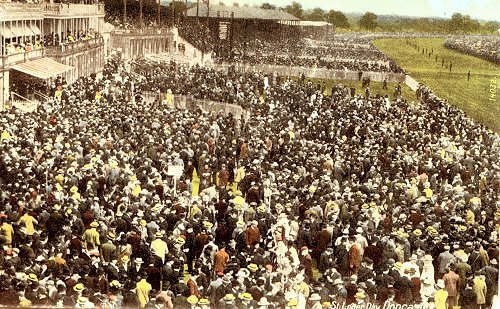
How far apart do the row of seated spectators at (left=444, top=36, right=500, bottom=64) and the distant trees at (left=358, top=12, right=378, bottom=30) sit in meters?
1.98

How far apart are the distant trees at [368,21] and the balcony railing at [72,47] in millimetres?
10148

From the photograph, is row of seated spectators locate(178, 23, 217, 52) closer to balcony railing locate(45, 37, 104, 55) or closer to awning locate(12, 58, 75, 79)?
awning locate(12, 58, 75, 79)

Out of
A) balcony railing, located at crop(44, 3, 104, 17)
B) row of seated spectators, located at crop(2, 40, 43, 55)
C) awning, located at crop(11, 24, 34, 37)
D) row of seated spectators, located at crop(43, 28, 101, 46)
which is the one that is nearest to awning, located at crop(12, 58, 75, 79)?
row of seated spectators, located at crop(2, 40, 43, 55)

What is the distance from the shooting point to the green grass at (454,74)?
1388cm

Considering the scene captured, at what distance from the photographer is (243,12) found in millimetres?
16859

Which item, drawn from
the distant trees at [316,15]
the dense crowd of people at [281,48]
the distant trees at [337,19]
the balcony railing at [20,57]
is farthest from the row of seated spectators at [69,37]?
the distant trees at [337,19]

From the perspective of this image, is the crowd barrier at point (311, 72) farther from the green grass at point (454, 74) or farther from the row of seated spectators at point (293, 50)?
the green grass at point (454, 74)

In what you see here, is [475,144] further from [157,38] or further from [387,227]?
[157,38]

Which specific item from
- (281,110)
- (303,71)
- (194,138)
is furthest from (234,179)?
(303,71)

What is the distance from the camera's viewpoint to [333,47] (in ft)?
63.9

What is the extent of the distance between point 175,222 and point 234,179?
11.0ft

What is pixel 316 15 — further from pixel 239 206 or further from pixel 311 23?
pixel 239 206

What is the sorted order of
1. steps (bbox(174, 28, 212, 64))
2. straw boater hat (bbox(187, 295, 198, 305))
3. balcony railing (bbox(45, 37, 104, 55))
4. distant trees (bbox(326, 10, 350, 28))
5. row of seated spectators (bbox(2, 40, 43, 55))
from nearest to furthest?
straw boater hat (bbox(187, 295, 198, 305)) → distant trees (bbox(326, 10, 350, 28)) → row of seated spectators (bbox(2, 40, 43, 55)) → steps (bbox(174, 28, 212, 64)) → balcony railing (bbox(45, 37, 104, 55))

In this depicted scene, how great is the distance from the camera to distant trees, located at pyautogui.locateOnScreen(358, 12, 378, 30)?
46.4ft
